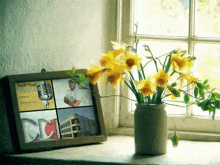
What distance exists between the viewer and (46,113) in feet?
3.87

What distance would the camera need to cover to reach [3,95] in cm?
110

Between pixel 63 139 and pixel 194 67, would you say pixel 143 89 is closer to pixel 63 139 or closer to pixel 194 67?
pixel 63 139

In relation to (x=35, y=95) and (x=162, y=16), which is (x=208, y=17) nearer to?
(x=162, y=16)

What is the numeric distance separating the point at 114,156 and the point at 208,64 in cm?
72

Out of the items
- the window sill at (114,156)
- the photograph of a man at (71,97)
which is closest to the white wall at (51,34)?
the photograph of a man at (71,97)

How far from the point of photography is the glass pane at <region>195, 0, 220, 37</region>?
1452 millimetres

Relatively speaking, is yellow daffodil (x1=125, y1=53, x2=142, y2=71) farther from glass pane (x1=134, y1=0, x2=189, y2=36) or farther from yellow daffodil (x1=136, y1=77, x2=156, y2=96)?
glass pane (x1=134, y1=0, x2=189, y2=36)

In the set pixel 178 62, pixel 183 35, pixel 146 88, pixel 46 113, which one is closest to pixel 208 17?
pixel 183 35

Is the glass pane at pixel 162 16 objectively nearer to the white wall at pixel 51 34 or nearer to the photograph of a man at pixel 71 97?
the white wall at pixel 51 34

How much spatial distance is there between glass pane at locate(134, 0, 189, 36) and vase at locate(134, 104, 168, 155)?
57 centimetres

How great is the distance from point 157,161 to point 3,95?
64 centimetres

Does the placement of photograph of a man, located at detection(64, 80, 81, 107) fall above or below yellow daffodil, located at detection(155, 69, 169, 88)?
below

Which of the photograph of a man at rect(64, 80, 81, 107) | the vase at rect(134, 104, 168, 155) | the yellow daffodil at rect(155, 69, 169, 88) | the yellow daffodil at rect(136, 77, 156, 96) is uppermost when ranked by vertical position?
the yellow daffodil at rect(155, 69, 169, 88)

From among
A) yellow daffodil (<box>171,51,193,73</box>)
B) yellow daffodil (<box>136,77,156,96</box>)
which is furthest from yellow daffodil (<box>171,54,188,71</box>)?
yellow daffodil (<box>136,77,156,96</box>)
